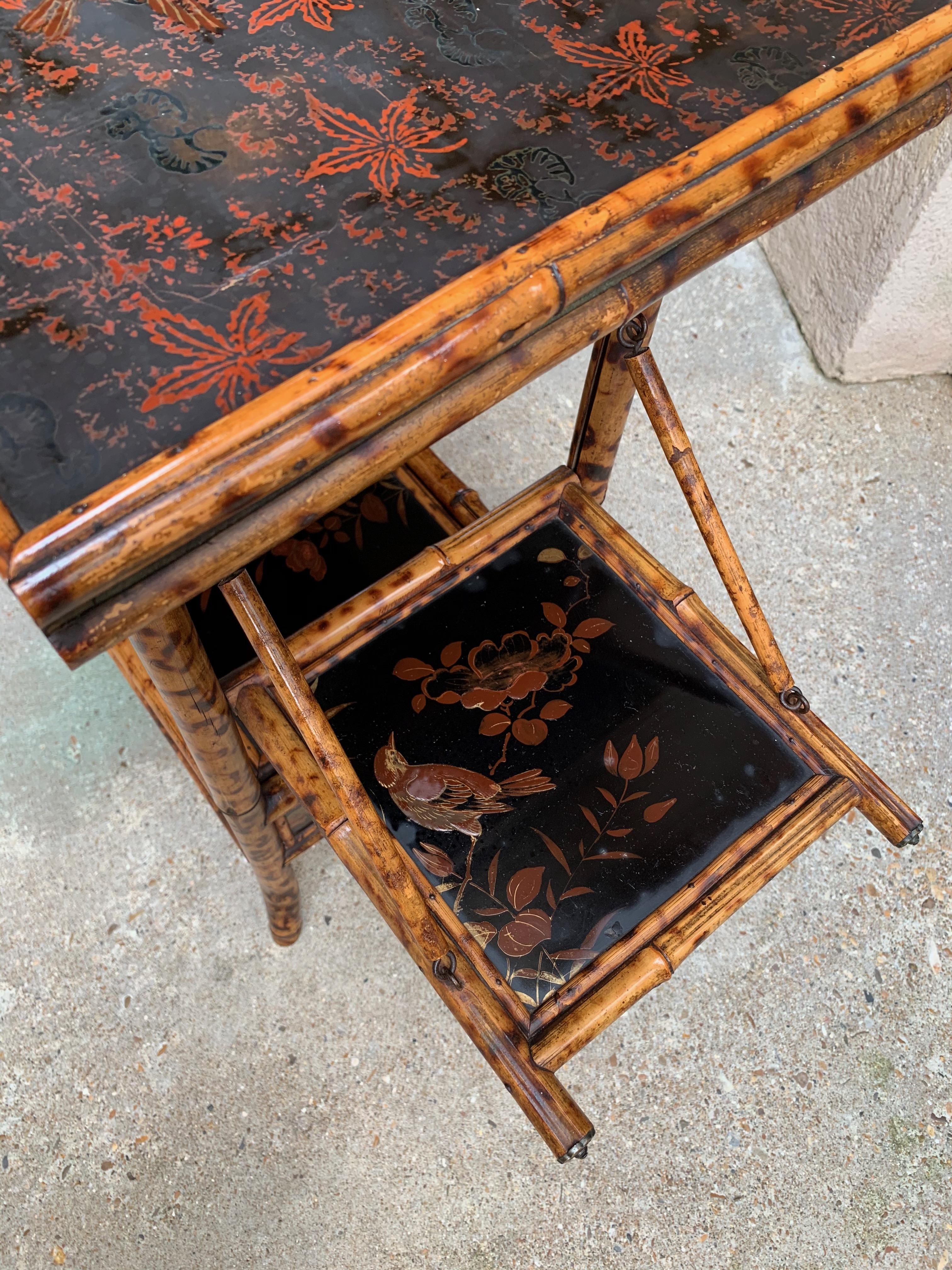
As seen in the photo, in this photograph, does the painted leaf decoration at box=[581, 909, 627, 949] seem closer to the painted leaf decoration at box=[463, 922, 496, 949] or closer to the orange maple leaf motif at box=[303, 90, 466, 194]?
the painted leaf decoration at box=[463, 922, 496, 949]

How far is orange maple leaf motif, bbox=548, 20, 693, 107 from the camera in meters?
0.82

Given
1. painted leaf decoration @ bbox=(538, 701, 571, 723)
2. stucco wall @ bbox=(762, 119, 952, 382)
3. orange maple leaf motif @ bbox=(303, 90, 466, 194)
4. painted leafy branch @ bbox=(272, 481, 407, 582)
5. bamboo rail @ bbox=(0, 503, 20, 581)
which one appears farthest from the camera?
stucco wall @ bbox=(762, 119, 952, 382)

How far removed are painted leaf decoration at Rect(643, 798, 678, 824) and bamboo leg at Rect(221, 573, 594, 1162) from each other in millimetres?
251

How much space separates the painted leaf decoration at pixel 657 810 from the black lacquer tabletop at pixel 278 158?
1.98 ft

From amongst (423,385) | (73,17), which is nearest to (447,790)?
(423,385)

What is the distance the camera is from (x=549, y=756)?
1053 mm

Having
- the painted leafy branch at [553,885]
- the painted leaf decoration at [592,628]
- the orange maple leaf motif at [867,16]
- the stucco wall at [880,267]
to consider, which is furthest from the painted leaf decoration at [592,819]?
the stucco wall at [880,267]

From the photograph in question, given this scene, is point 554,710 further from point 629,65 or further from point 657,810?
point 629,65

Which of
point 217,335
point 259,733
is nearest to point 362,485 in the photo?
point 217,335

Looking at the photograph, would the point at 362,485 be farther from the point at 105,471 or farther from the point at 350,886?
the point at 350,886

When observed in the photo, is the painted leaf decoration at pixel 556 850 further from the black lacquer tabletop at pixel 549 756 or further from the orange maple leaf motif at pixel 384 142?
the orange maple leaf motif at pixel 384 142

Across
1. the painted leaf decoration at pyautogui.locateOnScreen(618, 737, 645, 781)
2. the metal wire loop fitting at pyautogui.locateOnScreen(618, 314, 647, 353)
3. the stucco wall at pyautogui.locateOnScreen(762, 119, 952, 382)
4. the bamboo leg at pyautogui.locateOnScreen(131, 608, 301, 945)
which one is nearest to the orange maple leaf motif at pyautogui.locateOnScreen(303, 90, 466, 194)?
the metal wire loop fitting at pyautogui.locateOnScreen(618, 314, 647, 353)

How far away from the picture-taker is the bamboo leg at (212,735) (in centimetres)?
82

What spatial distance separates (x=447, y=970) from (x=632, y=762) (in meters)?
0.32
